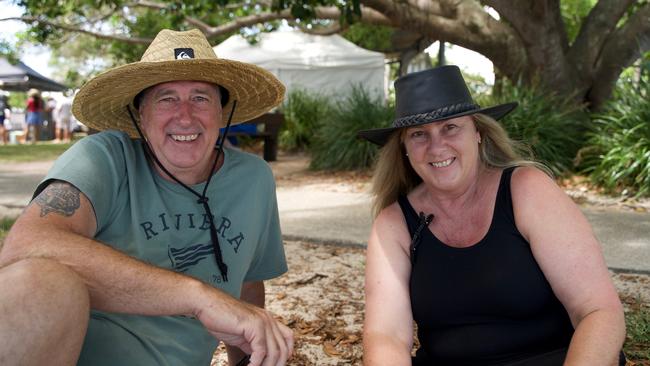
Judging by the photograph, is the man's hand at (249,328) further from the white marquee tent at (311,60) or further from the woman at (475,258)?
the white marquee tent at (311,60)

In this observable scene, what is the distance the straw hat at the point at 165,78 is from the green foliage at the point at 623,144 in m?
5.36

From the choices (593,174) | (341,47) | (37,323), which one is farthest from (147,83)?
(341,47)

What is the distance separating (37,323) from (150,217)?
76cm

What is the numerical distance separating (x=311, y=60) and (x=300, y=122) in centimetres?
296

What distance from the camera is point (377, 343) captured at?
2.36 metres

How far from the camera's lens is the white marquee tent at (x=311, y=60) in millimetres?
16234

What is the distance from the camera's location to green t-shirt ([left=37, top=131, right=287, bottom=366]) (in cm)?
215

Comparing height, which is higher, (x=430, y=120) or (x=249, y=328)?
(x=430, y=120)

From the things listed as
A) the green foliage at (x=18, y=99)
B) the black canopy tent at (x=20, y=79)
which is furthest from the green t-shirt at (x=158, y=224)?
the green foliage at (x=18, y=99)

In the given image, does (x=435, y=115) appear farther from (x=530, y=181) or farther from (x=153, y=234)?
(x=153, y=234)

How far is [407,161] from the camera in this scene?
277 cm

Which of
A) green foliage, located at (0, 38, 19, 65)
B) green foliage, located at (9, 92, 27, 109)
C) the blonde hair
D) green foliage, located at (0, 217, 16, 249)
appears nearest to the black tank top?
the blonde hair

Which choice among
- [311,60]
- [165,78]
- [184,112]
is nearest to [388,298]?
[184,112]

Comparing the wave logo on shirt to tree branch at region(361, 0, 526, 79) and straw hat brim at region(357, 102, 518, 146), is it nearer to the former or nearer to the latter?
straw hat brim at region(357, 102, 518, 146)
